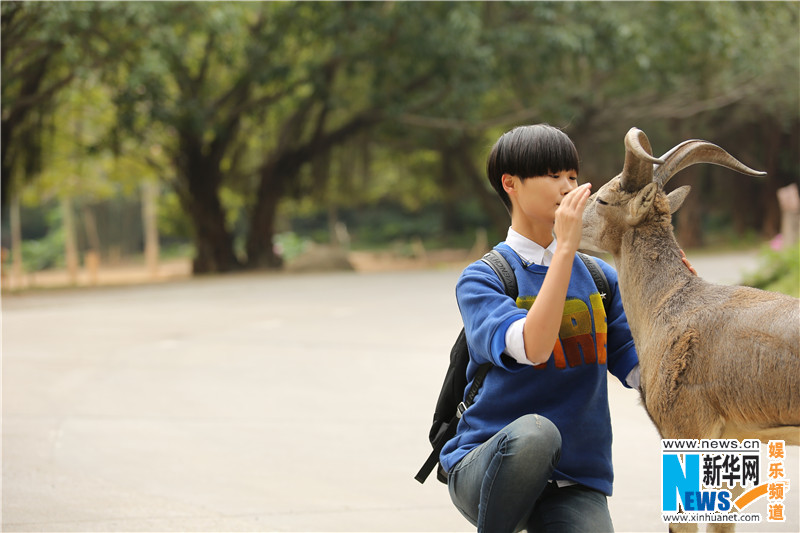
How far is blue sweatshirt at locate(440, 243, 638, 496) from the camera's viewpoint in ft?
8.32

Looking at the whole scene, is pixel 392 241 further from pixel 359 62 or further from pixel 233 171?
pixel 359 62

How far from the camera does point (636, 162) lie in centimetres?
269

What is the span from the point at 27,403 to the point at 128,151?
17135 millimetres

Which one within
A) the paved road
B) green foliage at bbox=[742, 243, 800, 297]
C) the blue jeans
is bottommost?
the paved road

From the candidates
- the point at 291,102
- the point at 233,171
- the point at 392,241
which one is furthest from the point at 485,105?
the point at 392,241

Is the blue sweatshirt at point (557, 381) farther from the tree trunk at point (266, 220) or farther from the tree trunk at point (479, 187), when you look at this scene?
the tree trunk at point (479, 187)

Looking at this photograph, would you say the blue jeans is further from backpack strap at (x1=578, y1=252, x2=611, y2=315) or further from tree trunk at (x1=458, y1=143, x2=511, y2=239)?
tree trunk at (x1=458, y1=143, x2=511, y2=239)

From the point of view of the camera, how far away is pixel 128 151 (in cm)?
2322

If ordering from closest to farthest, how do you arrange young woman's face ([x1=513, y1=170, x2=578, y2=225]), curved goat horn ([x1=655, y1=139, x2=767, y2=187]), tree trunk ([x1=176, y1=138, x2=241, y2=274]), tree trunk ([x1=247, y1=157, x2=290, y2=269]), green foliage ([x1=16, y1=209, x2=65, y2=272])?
1. young woman's face ([x1=513, y1=170, x2=578, y2=225])
2. curved goat horn ([x1=655, y1=139, x2=767, y2=187])
3. tree trunk ([x1=176, y1=138, x2=241, y2=274])
4. tree trunk ([x1=247, y1=157, x2=290, y2=269])
5. green foliage ([x1=16, y1=209, x2=65, y2=272])

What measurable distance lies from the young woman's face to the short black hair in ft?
0.06

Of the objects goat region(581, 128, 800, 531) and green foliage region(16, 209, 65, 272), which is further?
green foliage region(16, 209, 65, 272)

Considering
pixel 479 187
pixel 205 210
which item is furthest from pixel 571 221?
pixel 479 187

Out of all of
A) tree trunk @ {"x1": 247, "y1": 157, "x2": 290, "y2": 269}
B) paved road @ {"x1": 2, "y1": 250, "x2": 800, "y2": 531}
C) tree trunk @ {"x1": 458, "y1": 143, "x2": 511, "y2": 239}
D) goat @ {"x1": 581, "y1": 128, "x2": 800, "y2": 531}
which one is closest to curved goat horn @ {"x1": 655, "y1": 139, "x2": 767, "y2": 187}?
goat @ {"x1": 581, "y1": 128, "x2": 800, "y2": 531}

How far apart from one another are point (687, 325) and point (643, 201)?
1.33ft
